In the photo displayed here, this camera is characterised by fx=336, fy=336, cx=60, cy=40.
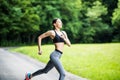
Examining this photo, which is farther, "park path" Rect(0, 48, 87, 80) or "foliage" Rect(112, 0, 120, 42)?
"foliage" Rect(112, 0, 120, 42)

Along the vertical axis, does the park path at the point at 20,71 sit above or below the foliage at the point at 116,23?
above

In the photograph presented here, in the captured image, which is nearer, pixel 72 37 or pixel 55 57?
pixel 55 57

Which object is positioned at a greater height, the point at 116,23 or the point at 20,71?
the point at 20,71

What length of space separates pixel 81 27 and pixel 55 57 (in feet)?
181

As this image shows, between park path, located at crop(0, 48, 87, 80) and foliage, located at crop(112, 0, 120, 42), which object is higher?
park path, located at crop(0, 48, 87, 80)

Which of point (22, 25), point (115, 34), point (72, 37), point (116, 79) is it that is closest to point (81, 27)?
point (72, 37)

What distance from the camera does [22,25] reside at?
5362 cm

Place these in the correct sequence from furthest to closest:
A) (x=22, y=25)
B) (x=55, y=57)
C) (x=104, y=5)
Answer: (x=104, y=5), (x=22, y=25), (x=55, y=57)

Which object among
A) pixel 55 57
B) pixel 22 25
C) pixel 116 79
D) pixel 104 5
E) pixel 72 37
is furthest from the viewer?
pixel 104 5

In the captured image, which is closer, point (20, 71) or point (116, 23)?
point (20, 71)

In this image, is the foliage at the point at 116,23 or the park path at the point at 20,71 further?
the foliage at the point at 116,23

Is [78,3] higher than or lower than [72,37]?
higher

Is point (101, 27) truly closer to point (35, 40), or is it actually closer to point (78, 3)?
point (78, 3)

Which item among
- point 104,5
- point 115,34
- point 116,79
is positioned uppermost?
point 116,79
